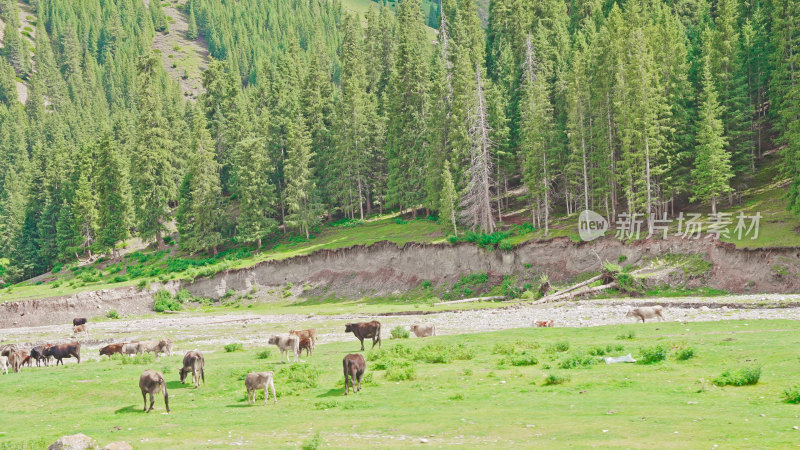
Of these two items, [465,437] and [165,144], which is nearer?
[465,437]

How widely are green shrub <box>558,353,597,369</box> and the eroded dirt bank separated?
1101 inches

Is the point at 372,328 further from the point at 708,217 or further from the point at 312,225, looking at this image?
the point at 312,225

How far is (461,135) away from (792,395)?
56.1m

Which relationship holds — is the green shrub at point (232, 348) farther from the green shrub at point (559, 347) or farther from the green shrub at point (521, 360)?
the green shrub at point (559, 347)

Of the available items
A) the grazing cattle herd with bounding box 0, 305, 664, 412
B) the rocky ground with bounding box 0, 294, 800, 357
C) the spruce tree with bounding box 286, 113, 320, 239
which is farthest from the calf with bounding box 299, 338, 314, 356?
the spruce tree with bounding box 286, 113, 320, 239

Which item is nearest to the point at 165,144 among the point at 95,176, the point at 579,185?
the point at 95,176

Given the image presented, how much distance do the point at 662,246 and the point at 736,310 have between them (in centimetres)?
1534

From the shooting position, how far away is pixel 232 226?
88.6 meters

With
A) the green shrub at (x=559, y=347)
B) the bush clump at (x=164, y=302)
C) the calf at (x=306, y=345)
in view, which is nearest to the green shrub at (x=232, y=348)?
the calf at (x=306, y=345)

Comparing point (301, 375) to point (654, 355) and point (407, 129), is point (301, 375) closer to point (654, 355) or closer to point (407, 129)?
point (654, 355)

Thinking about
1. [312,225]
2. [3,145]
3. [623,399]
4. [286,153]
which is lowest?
[623,399]

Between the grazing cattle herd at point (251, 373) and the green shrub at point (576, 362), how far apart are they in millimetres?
7072

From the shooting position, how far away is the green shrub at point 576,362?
23125 mm

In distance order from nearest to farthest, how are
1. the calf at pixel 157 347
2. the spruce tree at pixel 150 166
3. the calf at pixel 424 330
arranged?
the calf at pixel 157 347, the calf at pixel 424 330, the spruce tree at pixel 150 166
